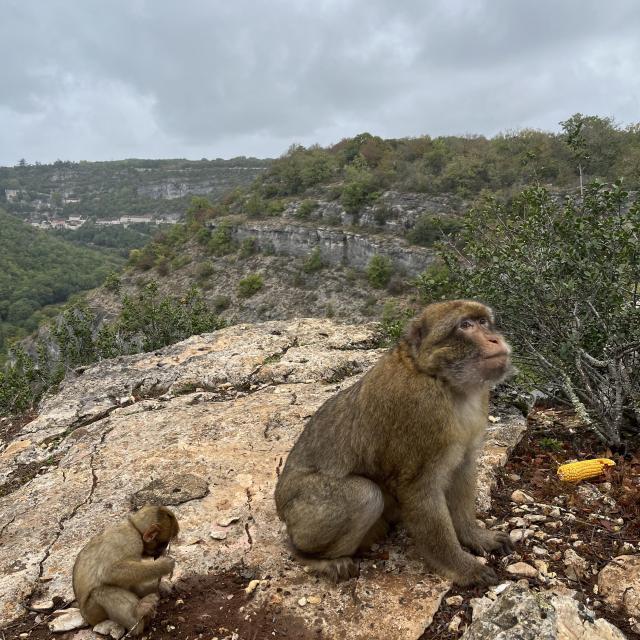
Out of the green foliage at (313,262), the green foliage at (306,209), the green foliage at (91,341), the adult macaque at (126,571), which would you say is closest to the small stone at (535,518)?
the adult macaque at (126,571)

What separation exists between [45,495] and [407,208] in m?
43.8

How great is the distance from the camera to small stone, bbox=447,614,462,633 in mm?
2844

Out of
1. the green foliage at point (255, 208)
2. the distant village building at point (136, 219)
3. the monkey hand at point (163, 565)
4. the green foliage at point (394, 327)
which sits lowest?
the monkey hand at point (163, 565)

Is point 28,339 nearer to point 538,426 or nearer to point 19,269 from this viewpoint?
point 19,269

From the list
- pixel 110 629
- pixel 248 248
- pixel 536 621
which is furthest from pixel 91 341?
pixel 248 248

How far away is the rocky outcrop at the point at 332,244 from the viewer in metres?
41.3

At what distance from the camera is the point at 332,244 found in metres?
46.6

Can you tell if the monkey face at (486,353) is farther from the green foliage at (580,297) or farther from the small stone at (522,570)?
the green foliage at (580,297)

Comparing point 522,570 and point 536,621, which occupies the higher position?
point 536,621

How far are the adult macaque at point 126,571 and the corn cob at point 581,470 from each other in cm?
305

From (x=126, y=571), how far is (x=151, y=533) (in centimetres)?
22

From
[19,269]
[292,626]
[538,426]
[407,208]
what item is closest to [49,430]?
[292,626]

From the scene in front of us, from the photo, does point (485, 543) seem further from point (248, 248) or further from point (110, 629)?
point (248, 248)

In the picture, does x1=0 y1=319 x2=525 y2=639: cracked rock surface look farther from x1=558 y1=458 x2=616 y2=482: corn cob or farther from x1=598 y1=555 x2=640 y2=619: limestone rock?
x1=598 y1=555 x2=640 y2=619: limestone rock
